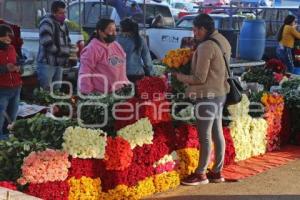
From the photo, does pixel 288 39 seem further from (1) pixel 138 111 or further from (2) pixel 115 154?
(2) pixel 115 154

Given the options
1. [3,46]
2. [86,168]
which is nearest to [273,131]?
[86,168]

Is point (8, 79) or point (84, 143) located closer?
point (84, 143)

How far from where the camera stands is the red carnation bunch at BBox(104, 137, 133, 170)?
17.3ft

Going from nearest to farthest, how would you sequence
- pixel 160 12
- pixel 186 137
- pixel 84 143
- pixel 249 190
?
pixel 84 143 < pixel 249 190 < pixel 186 137 < pixel 160 12

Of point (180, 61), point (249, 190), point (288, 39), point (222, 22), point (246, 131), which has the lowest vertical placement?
point (249, 190)

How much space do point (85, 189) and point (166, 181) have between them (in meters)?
1.16

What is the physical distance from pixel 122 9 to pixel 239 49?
3240mm

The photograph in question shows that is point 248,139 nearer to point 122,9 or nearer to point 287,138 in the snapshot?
point 287,138

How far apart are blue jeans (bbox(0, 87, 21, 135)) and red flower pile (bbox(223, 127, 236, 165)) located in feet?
8.57

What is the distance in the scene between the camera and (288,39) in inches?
573

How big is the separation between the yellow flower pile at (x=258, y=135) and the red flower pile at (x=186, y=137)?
127 centimetres

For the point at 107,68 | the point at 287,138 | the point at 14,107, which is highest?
the point at 107,68

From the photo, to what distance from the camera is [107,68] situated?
6473 mm

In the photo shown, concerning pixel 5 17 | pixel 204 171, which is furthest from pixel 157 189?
pixel 5 17
